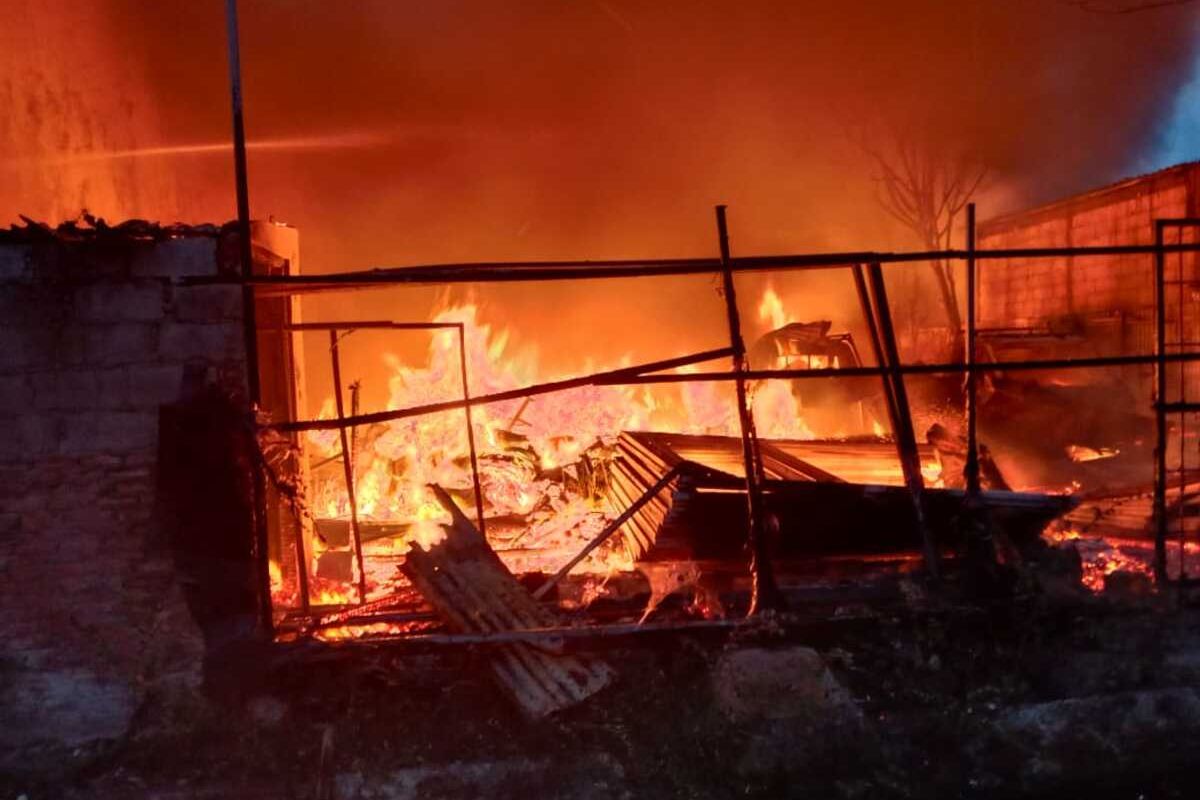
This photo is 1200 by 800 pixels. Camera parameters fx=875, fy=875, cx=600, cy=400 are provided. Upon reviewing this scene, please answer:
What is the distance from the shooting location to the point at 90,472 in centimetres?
487

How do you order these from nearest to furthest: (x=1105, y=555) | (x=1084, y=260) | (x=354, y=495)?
1. (x=354, y=495)
2. (x=1105, y=555)
3. (x=1084, y=260)

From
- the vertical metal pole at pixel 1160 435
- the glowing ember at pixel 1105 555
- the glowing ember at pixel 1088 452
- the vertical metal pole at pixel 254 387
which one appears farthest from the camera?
the glowing ember at pixel 1088 452

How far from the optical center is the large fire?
8641 mm

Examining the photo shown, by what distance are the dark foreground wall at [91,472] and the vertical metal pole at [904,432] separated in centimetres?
399

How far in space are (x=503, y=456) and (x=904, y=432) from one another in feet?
16.9

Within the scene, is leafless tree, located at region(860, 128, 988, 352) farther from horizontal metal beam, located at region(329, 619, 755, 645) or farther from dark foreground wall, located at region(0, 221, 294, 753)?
dark foreground wall, located at region(0, 221, 294, 753)

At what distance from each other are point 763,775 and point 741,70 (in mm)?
18093

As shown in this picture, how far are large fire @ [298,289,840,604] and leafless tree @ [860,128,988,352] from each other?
48.6 ft

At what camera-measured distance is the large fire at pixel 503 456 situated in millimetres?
8641

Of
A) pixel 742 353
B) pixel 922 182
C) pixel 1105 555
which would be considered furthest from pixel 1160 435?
pixel 922 182

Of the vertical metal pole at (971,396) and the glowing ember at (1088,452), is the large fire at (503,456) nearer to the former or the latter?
the vertical metal pole at (971,396)

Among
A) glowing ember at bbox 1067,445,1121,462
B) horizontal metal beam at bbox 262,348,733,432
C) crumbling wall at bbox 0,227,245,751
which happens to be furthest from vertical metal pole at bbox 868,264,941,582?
glowing ember at bbox 1067,445,1121,462

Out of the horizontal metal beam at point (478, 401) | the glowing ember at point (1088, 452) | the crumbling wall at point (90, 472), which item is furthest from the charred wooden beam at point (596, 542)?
the glowing ember at point (1088, 452)

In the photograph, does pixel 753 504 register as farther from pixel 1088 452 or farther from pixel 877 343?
pixel 1088 452
